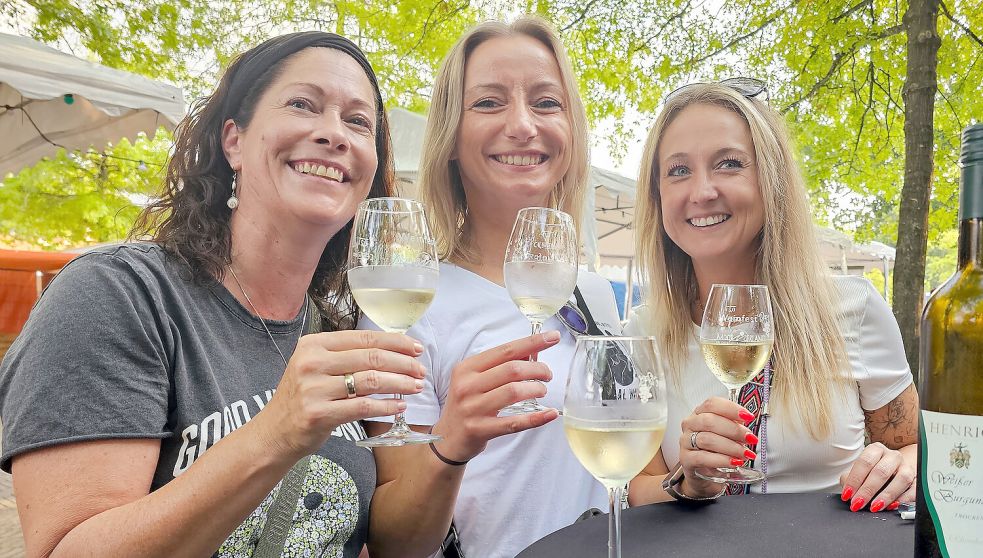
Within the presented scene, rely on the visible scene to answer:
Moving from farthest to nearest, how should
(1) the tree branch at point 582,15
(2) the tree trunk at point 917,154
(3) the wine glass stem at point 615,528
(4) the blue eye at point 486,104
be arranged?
(1) the tree branch at point 582,15
(2) the tree trunk at point 917,154
(4) the blue eye at point 486,104
(3) the wine glass stem at point 615,528

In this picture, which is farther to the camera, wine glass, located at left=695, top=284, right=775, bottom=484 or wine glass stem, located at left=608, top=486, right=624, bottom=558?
wine glass, located at left=695, top=284, right=775, bottom=484

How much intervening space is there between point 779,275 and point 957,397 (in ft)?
4.95

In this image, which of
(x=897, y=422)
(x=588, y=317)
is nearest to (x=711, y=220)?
(x=588, y=317)

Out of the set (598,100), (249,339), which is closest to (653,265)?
(249,339)

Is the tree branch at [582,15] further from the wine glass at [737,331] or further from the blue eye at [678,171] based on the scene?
the wine glass at [737,331]

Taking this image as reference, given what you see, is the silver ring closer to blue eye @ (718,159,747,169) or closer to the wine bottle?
the wine bottle

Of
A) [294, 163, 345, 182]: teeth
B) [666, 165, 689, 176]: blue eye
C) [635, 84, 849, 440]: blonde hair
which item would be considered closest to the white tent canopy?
[294, 163, 345, 182]: teeth

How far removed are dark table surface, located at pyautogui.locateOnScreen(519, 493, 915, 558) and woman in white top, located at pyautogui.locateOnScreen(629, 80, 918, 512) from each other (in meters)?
0.43

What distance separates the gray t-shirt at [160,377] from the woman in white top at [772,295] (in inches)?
41.5

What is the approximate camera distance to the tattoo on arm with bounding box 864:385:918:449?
236 cm

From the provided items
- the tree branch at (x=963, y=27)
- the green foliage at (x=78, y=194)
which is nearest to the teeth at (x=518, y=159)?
the tree branch at (x=963, y=27)

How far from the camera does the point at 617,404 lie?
1203 millimetres

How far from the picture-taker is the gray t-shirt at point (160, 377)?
4.67 feet

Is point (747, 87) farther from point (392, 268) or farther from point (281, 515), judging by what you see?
point (281, 515)
